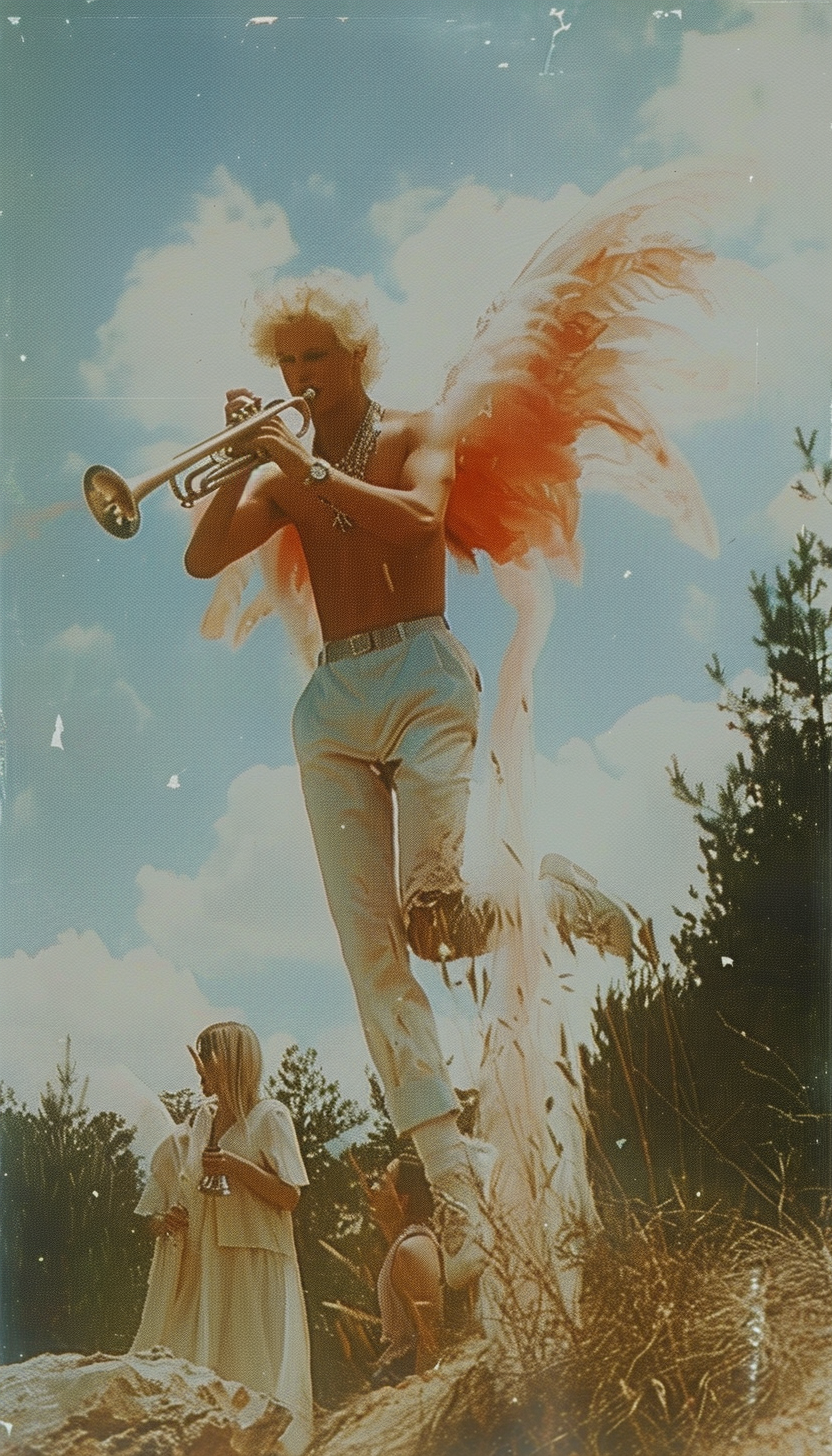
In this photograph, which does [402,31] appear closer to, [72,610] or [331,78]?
[331,78]

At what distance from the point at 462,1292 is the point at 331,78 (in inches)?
76.1

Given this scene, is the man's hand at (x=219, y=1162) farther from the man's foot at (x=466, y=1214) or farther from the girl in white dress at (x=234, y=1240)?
the man's foot at (x=466, y=1214)

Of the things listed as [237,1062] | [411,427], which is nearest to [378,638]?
[411,427]

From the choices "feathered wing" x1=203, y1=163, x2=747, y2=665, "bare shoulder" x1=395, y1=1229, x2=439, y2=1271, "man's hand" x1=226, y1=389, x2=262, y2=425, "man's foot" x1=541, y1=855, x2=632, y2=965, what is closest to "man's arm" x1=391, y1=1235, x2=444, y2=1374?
"bare shoulder" x1=395, y1=1229, x2=439, y2=1271

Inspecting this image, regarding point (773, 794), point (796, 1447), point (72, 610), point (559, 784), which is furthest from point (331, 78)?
point (796, 1447)

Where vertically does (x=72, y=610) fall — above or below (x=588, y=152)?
below

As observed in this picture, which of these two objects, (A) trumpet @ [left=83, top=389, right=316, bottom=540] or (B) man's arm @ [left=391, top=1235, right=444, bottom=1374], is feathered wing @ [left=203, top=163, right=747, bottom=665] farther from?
(B) man's arm @ [left=391, top=1235, right=444, bottom=1374]

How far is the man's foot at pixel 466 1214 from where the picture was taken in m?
1.89

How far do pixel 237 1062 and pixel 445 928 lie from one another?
393 mm

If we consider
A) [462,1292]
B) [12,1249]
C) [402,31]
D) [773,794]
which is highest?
[402,31]

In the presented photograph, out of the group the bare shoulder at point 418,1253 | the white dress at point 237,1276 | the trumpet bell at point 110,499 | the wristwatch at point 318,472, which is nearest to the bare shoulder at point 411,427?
the wristwatch at point 318,472

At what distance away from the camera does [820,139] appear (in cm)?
197

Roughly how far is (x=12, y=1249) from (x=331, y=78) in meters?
1.94

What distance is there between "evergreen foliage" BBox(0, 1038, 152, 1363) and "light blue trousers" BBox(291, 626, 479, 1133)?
0.46 metres
